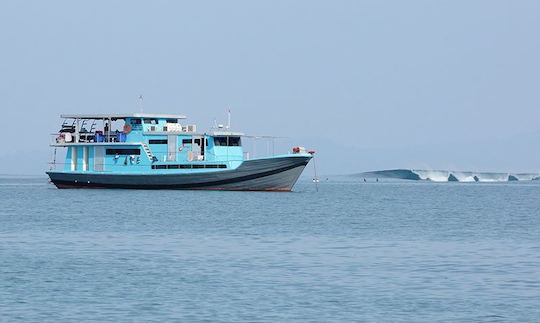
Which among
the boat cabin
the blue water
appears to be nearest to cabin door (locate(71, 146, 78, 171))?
the boat cabin

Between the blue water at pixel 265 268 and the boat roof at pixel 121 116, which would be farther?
the boat roof at pixel 121 116

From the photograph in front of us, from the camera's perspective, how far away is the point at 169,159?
324ft

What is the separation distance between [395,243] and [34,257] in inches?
670

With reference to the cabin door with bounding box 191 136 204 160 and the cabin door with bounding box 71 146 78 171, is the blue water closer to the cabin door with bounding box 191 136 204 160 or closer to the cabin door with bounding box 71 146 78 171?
the cabin door with bounding box 191 136 204 160

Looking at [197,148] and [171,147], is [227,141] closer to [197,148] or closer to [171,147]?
[197,148]

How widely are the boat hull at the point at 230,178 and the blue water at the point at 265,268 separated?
24.0 m

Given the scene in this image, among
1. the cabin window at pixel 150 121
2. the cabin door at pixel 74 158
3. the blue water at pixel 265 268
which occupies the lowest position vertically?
the blue water at pixel 265 268

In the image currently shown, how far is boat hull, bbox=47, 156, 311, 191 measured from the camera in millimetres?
96062

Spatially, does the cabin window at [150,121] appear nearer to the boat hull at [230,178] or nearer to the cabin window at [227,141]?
the boat hull at [230,178]

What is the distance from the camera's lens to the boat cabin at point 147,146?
319 ft

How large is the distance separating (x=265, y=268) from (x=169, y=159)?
60227 millimetres

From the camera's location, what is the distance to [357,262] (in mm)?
41656

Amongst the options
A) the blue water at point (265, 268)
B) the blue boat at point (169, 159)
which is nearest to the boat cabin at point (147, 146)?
the blue boat at point (169, 159)

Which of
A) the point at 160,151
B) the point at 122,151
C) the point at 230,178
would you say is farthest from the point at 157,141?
the point at 230,178
